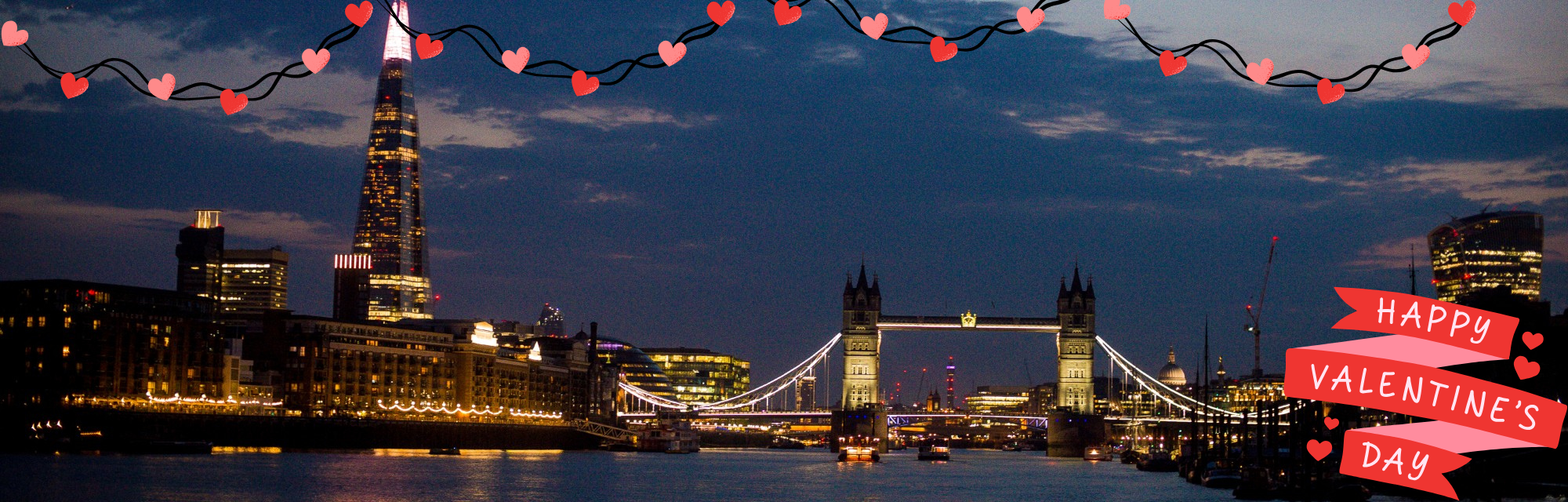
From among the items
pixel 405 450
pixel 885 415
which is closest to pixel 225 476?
pixel 405 450

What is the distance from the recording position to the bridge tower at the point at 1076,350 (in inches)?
6737

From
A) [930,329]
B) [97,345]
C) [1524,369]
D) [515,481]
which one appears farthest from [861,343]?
[1524,369]

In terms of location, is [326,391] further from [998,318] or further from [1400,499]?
[1400,499]

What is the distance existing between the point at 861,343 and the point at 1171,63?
15876 cm

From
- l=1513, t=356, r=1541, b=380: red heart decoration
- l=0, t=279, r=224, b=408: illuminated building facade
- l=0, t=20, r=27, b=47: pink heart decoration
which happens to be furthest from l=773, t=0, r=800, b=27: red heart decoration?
l=0, t=279, r=224, b=408: illuminated building facade

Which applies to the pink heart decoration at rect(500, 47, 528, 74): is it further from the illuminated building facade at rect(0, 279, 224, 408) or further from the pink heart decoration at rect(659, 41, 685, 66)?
the illuminated building facade at rect(0, 279, 224, 408)

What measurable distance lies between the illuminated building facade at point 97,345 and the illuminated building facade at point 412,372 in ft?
38.3

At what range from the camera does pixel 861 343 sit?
6727 inches

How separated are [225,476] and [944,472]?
1987 inches

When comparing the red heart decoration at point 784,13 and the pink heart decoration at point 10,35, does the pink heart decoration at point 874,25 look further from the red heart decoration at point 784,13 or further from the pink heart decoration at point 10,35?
the pink heart decoration at point 10,35

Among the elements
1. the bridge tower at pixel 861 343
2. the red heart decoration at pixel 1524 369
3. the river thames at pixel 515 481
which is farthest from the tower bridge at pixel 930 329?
the red heart decoration at pixel 1524 369

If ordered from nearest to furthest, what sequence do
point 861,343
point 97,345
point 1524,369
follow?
point 1524,369 < point 97,345 < point 861,343

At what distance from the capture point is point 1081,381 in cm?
17150

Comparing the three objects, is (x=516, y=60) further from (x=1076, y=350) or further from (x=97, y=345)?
A: (x=1076, y=350)
